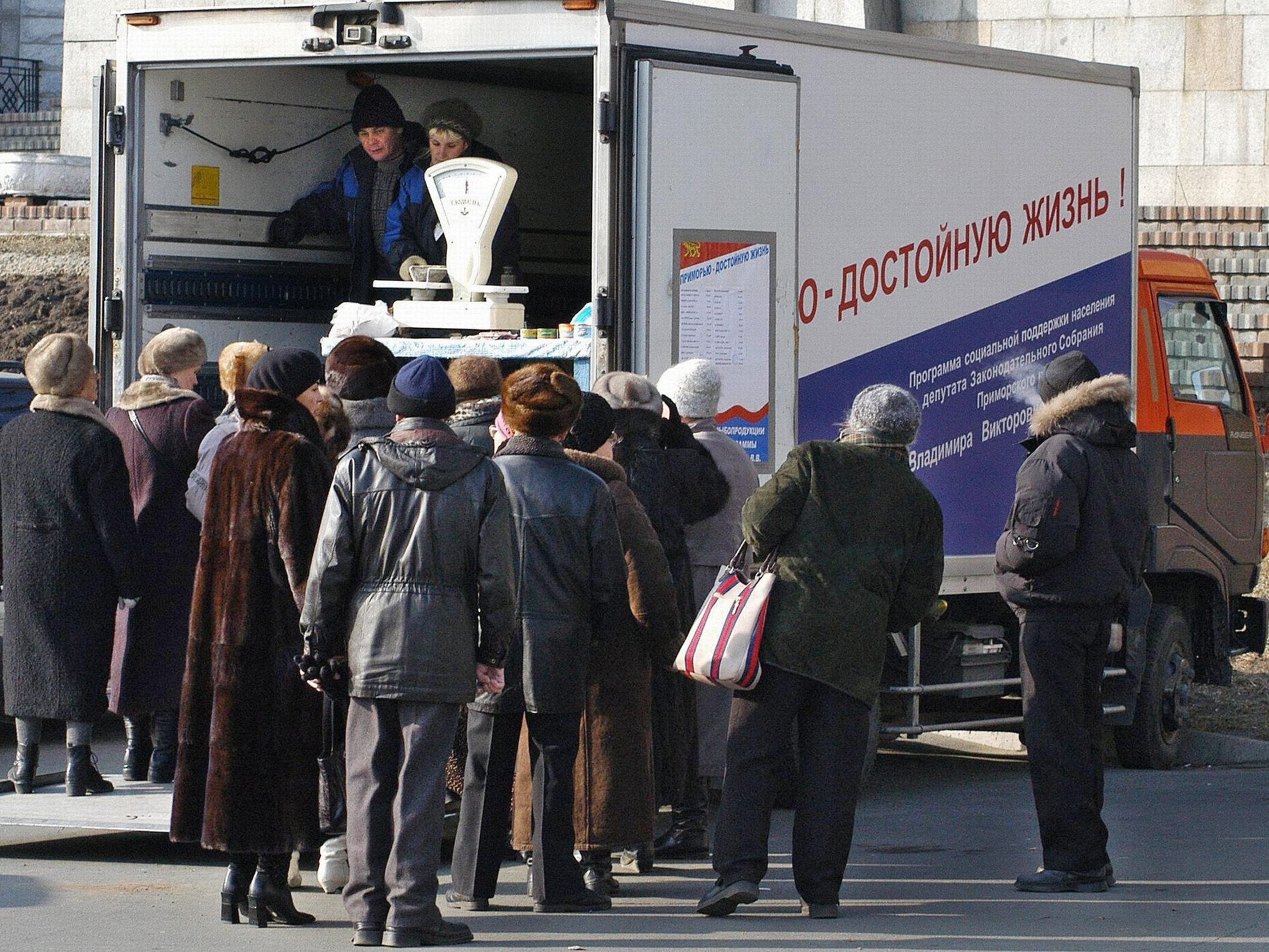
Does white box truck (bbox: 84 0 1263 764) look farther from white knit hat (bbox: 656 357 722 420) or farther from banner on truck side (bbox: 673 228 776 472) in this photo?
white knit hat (bbox: 656 357 722 420)

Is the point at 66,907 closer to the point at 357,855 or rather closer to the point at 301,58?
the point at 357,855

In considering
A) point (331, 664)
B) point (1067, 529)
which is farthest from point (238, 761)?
point (1067, 529)

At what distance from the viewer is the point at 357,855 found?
595 centimetres

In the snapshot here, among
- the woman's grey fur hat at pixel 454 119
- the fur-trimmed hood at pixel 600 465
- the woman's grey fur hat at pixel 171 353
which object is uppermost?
the woman's grey fur hat at pixel 454 119

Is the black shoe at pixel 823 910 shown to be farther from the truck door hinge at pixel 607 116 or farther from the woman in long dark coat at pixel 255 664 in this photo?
the truck door hinge at pixel 607 116

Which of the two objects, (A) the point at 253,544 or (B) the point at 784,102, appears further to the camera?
(B) the point at 784,102

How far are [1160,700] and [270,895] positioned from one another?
5271 mm

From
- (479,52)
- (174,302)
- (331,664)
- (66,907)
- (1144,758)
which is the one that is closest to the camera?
(331,664)

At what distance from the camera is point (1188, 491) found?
1006 centimetres

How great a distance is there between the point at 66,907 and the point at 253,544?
4.58 ft

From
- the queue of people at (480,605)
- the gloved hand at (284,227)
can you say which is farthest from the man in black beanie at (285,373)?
the gloved hand at (284,227)

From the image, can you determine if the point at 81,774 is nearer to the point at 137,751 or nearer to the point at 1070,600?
the point at 137,751

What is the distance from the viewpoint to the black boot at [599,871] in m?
6.63

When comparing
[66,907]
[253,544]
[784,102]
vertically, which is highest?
[784,102]
